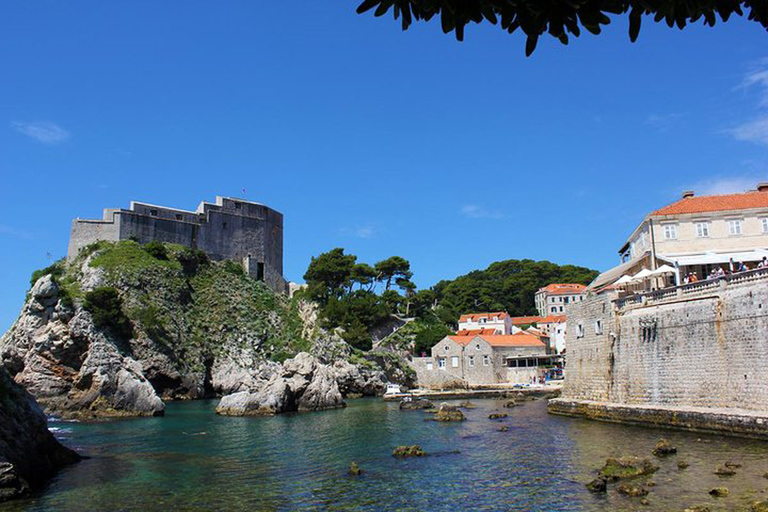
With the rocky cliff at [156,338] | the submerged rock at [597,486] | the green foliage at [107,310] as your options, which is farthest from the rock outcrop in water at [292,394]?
the submerged rock at [597,486]

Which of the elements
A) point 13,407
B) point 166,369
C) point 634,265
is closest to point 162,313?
point 166,369

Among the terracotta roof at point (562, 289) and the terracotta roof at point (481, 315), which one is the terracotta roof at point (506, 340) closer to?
the terracotta roof at point (481, 315)

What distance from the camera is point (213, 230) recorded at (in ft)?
196

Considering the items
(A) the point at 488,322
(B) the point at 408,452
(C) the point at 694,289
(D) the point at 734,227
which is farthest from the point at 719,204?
(A) the point at 488,322

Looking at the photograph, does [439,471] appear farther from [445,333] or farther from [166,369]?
[445,333]

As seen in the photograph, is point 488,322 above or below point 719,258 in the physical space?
below

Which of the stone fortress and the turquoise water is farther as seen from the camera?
the stone fortress

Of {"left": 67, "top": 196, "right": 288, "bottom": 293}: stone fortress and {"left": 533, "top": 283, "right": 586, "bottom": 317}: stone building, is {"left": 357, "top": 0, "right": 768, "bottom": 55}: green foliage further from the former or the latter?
{"left": 533, "top": 283, "right": 586, "bottom": 317}: stone building

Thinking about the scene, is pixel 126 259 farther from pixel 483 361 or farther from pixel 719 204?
pixel 719 204

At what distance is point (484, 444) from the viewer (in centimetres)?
1975

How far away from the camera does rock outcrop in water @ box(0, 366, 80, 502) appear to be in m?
13.4

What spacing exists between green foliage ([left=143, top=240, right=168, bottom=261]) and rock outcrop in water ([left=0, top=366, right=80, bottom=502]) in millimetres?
36632

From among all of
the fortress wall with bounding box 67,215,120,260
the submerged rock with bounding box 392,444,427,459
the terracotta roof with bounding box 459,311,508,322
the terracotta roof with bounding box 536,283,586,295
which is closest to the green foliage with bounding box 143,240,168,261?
the fortress wall with bounding box 67,215,120,260

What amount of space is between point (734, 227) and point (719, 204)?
4.77 ft
